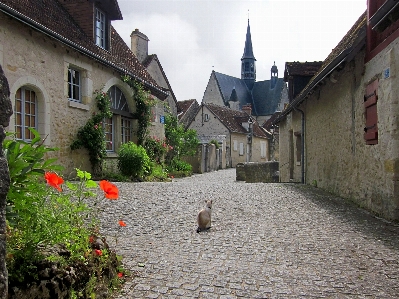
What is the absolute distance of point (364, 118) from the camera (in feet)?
23.0

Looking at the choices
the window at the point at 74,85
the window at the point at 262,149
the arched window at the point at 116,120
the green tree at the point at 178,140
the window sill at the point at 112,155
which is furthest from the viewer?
the window at the point at 262,149

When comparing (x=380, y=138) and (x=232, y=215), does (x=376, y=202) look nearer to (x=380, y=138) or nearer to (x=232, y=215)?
(x=380, y=138)

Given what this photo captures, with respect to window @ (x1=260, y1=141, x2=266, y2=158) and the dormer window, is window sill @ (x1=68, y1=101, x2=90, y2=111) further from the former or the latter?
window @ (x1=260, y1=141, x2=266, y2=158)

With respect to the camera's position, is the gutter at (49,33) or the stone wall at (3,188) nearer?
the stone wall at (3,188)

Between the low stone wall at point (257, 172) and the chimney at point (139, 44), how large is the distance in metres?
8.79

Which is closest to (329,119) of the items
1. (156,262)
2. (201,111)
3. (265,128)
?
(156,262)

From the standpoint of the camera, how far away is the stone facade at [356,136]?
228 inches

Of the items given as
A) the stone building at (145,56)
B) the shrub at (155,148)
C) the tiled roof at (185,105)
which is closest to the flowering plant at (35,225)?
the shrub at (155,148)

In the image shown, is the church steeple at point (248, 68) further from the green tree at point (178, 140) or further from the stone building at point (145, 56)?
the green tree at point (178, 140)

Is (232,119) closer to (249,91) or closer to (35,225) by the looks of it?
(249,91)

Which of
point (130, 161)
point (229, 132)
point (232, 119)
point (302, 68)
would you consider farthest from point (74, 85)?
point (232, 119)

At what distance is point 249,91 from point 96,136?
2020 inches

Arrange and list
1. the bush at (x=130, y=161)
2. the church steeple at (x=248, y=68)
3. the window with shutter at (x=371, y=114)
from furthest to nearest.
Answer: the church steeple at (x=248, y=68)
the bush at (x=130, y=161)
the window with shutter at (x=371, y=114)

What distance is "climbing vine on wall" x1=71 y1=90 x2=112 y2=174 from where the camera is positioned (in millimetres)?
10438
